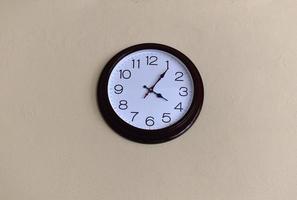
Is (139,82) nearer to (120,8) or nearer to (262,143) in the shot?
(120,8)

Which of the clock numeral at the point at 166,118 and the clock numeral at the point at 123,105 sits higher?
the clock numeral at the point at 166,118

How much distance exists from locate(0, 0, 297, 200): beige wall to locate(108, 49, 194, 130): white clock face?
51 mm

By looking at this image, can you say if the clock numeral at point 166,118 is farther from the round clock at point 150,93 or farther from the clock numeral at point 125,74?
the clock numeral at point 125,74

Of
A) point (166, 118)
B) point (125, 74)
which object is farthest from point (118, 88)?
point (166, 118)

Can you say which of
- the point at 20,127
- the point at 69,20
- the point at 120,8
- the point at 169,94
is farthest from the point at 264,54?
the point at 20,127

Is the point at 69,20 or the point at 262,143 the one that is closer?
the point at 262,143

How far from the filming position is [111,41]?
131 cm

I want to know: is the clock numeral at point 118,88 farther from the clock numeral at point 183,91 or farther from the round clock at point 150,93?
the clock numeral at point 183,91

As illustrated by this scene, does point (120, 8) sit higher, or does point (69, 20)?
point (120, 8)

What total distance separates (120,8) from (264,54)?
436mm

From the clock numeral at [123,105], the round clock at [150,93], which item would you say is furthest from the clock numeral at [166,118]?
the clock numeral at [123,105]

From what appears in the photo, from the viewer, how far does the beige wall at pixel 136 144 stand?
3.88 feet

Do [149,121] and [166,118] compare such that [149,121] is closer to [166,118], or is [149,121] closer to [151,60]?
[166,118]

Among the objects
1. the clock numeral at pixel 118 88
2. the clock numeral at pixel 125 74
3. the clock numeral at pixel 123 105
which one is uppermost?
the clock numeral at pixel 125 74
